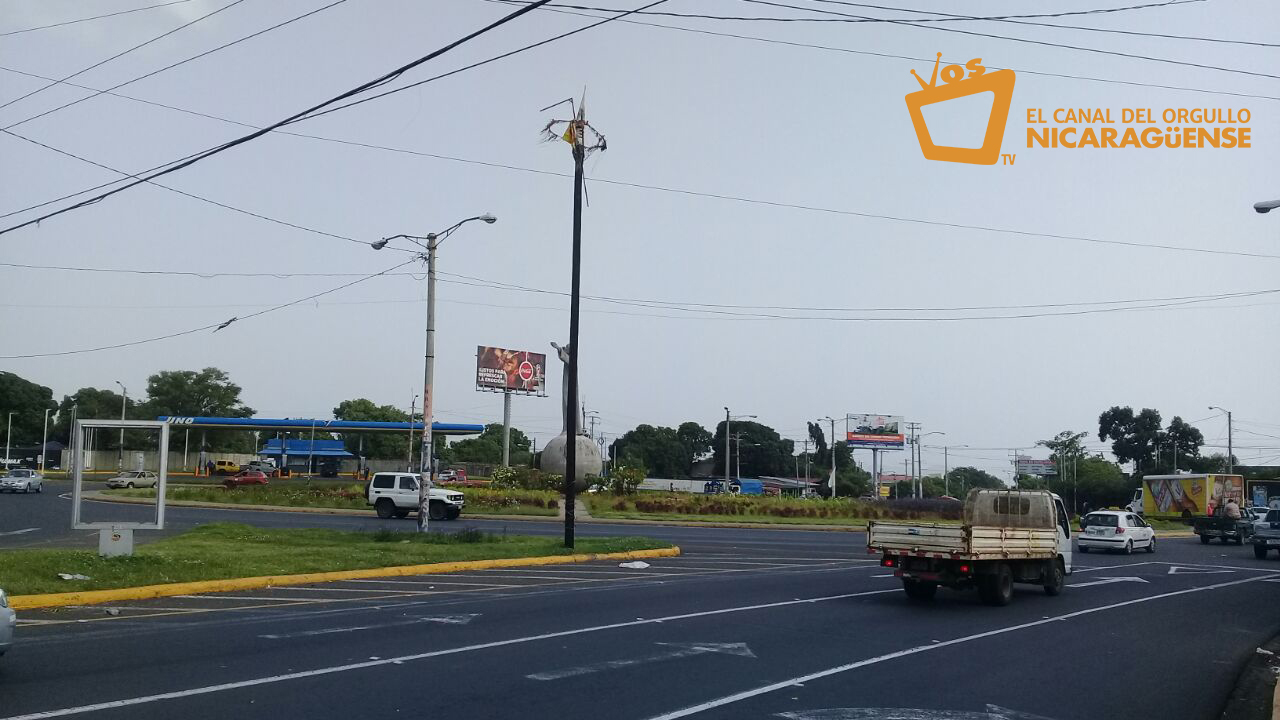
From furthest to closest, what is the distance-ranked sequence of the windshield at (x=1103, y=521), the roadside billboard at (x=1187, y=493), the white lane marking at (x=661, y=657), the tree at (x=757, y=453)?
the tree at (x=757, y=453)
the roadside billboard at (x=1187, y=493)
the windshield at (x=1103, y=521)
the white lane marking at (x=661, y=657)

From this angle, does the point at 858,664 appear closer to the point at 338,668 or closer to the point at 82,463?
the point at 338,668

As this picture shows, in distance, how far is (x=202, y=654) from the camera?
35.2 ft

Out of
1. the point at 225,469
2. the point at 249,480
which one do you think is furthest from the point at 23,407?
the point at 249,480

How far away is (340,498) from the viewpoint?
50.6 m

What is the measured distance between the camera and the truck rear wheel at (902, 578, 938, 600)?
60.5 ft

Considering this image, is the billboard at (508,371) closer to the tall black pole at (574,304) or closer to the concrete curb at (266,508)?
the concrete curb at (266,508)

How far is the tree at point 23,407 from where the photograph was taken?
11638 centimetres

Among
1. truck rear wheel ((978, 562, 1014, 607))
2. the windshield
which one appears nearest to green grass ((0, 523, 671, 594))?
truck rear wheel ((978, 562, 1014, 607))

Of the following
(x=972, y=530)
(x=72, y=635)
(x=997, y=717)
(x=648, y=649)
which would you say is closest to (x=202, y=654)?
(x=72, y=635)

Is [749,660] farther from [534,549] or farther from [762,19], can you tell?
[534,549]

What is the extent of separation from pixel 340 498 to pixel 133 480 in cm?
1789

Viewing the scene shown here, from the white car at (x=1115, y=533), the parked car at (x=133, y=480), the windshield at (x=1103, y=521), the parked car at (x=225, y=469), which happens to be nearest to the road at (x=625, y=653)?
the white car at (x=1115, y=533)

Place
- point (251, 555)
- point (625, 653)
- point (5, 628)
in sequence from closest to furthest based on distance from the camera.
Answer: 1. point (5, 628)
2. point (625, 653)
3. point (251, 555)

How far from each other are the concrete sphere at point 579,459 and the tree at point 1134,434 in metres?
75.6
